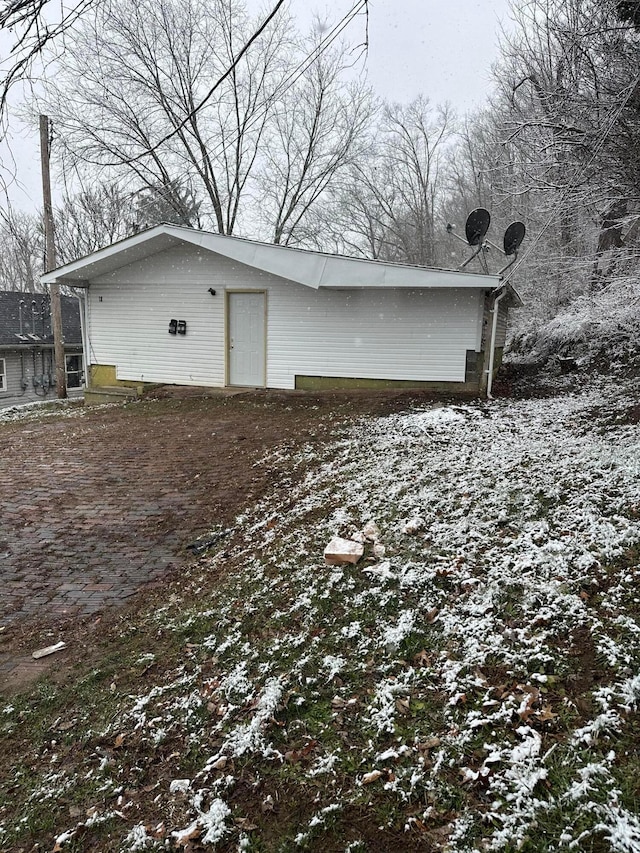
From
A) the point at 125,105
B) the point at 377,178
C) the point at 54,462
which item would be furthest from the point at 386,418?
the point at 377,178

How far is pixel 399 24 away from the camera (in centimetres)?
257

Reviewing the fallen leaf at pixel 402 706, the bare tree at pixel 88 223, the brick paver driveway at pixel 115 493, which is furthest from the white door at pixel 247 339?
the bare tree at pixel 88 223

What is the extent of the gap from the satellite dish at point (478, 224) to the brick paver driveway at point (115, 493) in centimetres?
460

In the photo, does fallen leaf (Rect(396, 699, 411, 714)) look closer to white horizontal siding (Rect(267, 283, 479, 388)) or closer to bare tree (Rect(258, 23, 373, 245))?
white horizontal siding (Rect(267, 283, 479, 388))

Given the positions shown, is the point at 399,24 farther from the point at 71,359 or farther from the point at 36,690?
the point at 71,359

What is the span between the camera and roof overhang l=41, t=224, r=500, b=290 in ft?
30.0

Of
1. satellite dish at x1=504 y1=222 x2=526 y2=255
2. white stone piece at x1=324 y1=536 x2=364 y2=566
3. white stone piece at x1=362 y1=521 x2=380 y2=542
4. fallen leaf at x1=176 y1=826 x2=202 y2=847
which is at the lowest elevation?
fallen leaf at x1=176 y1=826 x2=202 y2=847

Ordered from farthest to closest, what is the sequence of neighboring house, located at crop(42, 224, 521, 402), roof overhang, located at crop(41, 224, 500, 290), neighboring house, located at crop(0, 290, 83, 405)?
neighboring house, located at crop(0, 290, 83, 405), neighboring house, located at crop(42, 224, 521, 402), roof overhang, located at crop(41, 224, 500, 290)

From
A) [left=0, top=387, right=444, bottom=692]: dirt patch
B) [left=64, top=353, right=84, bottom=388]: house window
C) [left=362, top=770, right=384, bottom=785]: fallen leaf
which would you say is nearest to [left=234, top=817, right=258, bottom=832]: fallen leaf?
[left=362, top=770, right=384, bottom=785]: fallen leaf

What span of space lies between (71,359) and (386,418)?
18816 millimetres

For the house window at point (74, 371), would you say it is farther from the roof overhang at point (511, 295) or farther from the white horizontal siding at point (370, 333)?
the roof overhang at point (511, 295)

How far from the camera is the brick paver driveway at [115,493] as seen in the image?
149 inches

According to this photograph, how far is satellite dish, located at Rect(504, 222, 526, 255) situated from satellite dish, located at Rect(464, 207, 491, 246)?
1.78 ft

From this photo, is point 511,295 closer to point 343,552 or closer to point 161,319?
point 161,319
